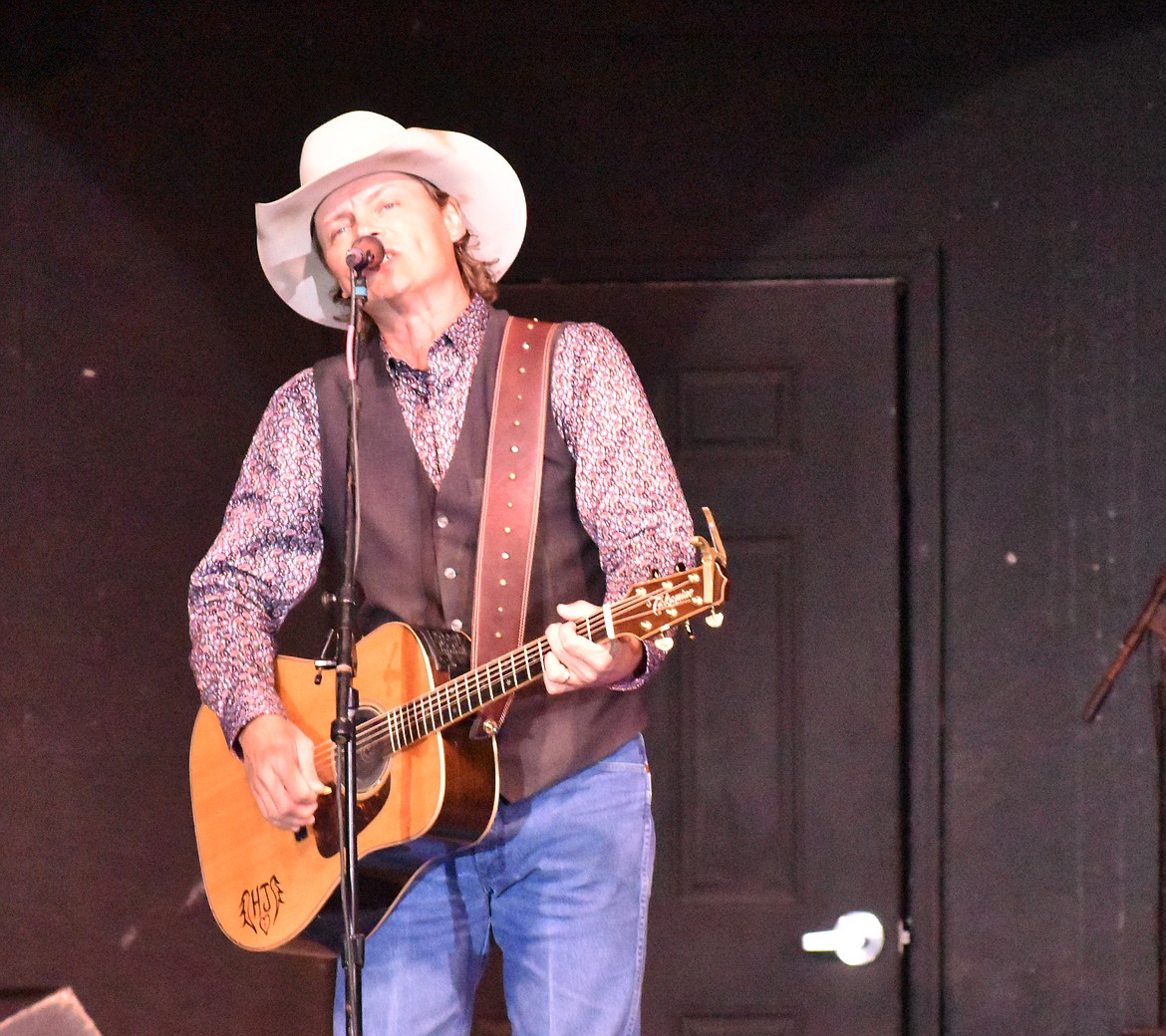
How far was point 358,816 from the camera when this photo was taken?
2301 millimetres

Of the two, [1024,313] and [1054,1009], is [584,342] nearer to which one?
[1024,313]

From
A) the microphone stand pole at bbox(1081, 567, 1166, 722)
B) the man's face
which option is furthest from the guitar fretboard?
the microphone stand pole at bbox(1081, 567, 1166, 722)

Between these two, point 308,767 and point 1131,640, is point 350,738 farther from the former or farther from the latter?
point 1131,640

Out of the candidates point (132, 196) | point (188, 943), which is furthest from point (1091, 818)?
point (132, 196)

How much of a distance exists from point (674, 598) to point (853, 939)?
1976 mm

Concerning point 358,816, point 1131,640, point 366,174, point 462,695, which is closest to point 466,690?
point 462,695

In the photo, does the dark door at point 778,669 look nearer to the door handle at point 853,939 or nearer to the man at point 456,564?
the door handle at point 853,939

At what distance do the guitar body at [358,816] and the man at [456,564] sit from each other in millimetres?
68

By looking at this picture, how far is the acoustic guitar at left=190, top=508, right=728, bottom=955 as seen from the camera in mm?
2045

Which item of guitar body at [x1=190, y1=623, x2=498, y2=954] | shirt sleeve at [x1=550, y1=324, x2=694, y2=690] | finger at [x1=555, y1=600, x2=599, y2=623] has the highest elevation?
shirt sleeve at [x1=550, y1=324, x2=694, y2=690]

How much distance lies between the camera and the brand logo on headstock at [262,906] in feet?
7.94

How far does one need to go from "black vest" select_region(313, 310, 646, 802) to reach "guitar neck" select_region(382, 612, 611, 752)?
150mm

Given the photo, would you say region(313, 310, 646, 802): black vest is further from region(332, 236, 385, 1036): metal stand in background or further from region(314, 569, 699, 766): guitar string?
region(332, 236, 385, 1036): metal stand in background

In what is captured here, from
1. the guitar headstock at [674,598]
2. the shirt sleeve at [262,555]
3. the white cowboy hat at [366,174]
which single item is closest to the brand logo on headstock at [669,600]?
the guitar headstock at [674,598]
